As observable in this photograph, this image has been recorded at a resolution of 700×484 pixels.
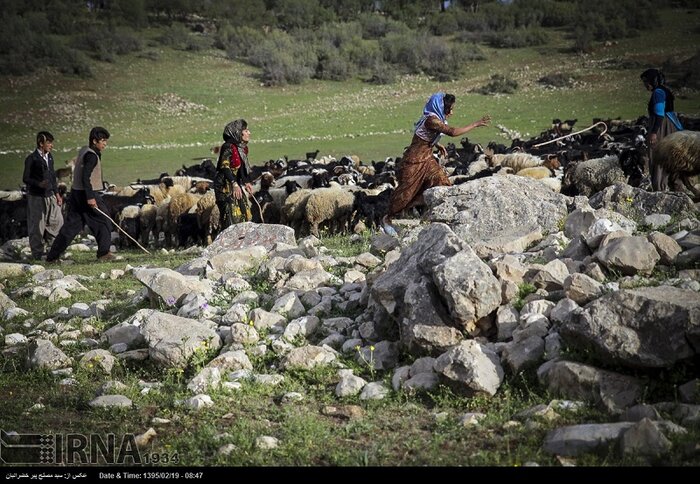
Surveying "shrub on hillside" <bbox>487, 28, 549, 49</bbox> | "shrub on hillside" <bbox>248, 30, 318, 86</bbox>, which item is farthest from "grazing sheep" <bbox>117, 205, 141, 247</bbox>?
"shrub on hillside" <bbox>487, 28, 549, 49</bbox>

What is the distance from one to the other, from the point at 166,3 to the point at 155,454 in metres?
49.5

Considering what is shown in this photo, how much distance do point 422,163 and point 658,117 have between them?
316 centimetres

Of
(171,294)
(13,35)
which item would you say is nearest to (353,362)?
(171,294)

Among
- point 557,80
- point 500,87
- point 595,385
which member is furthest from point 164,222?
point 557,80

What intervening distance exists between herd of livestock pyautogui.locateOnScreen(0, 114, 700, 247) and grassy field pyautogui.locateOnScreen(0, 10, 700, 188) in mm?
5594

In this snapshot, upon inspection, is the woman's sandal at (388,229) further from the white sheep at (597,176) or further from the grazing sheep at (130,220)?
the grazing sheep at (130,220)

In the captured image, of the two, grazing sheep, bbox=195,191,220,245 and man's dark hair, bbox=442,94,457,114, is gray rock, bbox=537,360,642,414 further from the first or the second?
grazing sheep, bbox=195,191,220,245

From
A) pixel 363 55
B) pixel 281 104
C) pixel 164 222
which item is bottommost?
pixel 164 222

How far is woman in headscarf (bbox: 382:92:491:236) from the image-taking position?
798 centimetres

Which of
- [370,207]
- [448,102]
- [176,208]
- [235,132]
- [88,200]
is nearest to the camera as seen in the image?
[448,102]

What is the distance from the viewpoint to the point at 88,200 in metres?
9.38

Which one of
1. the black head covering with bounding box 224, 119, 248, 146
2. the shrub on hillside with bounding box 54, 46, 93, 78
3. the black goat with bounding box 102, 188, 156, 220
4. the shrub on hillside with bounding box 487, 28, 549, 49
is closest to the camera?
the black head covering with bounding box 224, 119, 248, 146

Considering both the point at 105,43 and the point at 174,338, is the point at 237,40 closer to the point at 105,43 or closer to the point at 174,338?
the point at 105,43

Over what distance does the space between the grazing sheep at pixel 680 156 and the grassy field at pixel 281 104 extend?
41.4 feet
